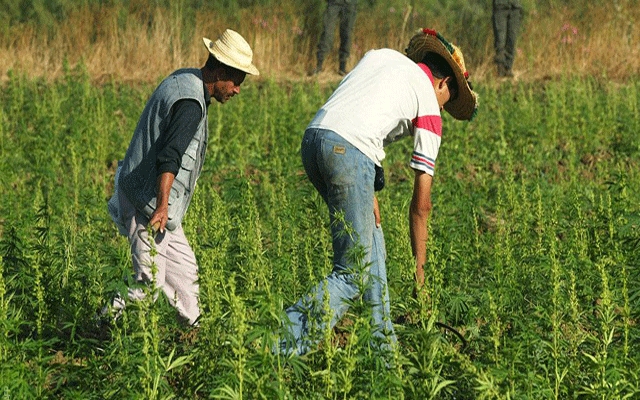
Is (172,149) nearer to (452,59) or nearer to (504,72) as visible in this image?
(452,59)

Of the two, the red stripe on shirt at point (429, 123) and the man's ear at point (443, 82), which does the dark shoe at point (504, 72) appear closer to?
the man's ear at point (443, 82)

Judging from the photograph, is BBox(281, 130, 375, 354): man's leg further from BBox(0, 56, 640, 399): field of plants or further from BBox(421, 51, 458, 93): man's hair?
BBox(421, 51, 458, 93): man's hair

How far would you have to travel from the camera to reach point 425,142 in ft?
18.3

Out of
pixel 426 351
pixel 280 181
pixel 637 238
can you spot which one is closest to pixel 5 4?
pixel 280 181

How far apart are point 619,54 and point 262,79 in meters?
4.77

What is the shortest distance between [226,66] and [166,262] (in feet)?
3.62

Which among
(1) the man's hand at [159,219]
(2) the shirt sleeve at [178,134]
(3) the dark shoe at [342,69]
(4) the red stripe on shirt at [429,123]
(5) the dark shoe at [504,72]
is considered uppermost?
(4) the red stripe on shirt at [429,123]

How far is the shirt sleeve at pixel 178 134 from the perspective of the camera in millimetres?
5836

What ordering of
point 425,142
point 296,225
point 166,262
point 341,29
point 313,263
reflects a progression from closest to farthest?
point 425,142 → point 166,262 → point 313,263 → point 296,225 → point 341,29

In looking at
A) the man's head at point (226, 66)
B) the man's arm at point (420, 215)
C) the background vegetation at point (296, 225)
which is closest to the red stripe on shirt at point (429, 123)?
the man's arm at point (420, 215)

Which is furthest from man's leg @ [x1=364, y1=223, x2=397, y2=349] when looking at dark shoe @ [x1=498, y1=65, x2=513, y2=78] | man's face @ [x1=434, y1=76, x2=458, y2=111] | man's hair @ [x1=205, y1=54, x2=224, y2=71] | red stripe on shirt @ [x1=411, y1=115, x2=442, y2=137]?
dark shoe @ [x1=498, y1=65, x2=513, y2=78]

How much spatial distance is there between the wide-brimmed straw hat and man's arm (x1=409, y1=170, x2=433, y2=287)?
55 centimetres

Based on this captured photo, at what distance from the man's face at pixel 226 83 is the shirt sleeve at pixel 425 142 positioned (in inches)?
40.2

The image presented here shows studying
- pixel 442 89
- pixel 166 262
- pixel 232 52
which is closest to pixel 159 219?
pixel 166 262
